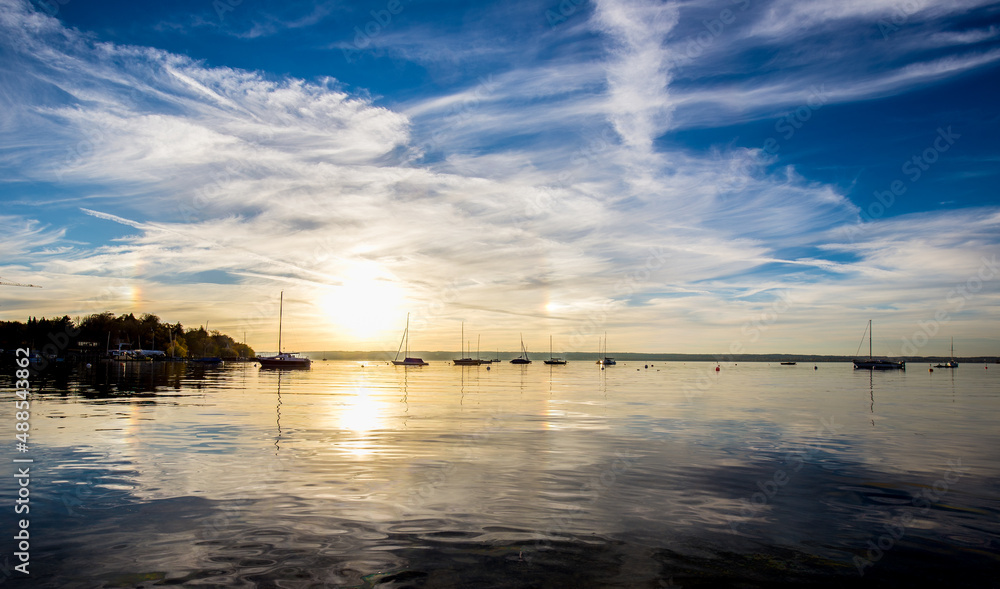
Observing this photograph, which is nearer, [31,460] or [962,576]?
[962,576]

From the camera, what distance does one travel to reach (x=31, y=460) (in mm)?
19531

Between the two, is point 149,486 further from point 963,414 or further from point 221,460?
point 963,414

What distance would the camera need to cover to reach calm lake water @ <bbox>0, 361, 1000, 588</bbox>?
10367 mm

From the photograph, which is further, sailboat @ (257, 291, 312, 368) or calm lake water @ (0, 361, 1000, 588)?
sailboat @ (257, 291, 312, 368)

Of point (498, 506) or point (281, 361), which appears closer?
point (498, 506)

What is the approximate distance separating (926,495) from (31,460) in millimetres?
29987

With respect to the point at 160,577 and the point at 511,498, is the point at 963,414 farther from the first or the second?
the point at 160,577

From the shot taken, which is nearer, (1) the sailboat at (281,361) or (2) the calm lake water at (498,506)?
(2) the calm lake water at (498,506)

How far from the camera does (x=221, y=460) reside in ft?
67.0

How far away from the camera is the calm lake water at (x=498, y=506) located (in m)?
10.4

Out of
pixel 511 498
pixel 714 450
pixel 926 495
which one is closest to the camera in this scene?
pixel 511 498

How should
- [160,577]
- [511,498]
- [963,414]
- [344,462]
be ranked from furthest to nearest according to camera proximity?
1. [963,414]
2. [344,462]
3. [511,498]
4. [160,577]

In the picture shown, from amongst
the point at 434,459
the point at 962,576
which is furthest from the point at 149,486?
the point at 962,576

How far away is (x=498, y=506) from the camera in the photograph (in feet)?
49.1
